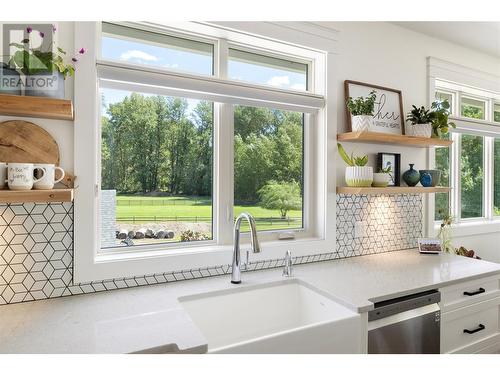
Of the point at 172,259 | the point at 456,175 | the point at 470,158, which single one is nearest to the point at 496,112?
the point at 470,158

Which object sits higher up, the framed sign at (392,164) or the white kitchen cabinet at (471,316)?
the framed sign at (392,164)

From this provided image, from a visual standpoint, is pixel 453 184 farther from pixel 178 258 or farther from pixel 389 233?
pixel 178 258

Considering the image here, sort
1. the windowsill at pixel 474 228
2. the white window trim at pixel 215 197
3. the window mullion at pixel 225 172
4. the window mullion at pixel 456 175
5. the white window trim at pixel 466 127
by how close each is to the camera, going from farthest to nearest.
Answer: the window mullion at pixel 456 175, the windowsill at pixel 474 228, the white window trim at pixel 466 127, the window mullion at pixel 225 172, the white window trim at pixel 215 197

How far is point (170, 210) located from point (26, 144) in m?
0.79

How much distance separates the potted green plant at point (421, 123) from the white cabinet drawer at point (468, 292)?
3.53 feet

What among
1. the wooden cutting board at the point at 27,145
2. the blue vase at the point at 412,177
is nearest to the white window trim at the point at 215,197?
the wooden cutting board at the point at 27,145

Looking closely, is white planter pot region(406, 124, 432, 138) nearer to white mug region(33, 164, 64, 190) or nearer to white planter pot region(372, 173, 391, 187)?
white planter pot region(372, 173, 391, 187)

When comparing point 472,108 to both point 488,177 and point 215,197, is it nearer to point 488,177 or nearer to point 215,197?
point 488,177

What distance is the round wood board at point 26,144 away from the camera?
4.65 ft

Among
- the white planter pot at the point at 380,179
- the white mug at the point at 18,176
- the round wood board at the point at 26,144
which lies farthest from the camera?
the white planter pot at the point at 380,179

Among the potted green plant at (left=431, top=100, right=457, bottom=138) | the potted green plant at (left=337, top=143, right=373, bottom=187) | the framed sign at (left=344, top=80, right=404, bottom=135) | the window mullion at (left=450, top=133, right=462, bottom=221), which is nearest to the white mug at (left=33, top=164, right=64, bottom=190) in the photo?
the potted green plant at (left=337, top=143, right=373, bottom=187)

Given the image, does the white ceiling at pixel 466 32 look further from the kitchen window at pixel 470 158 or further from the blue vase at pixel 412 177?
the blue vase at pixel 412 177

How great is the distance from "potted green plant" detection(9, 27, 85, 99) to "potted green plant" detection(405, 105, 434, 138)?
89.7 inches

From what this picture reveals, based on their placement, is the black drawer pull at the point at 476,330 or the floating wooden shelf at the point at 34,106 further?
the black drawer pull at the point at 476,330
